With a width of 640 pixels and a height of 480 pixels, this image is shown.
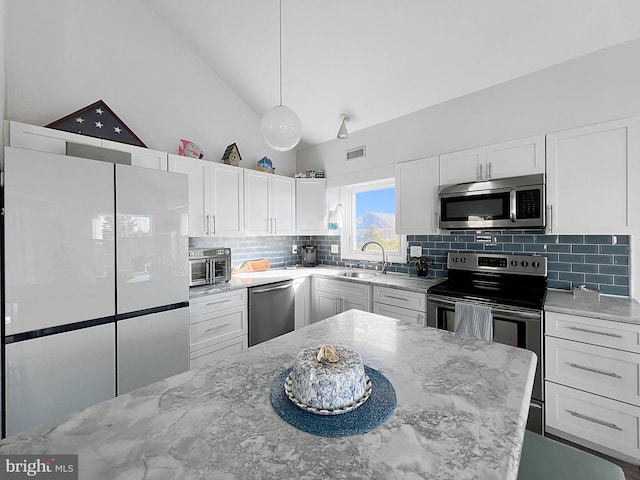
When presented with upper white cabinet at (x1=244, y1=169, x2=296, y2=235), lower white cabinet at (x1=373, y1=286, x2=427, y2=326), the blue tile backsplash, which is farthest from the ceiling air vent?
lower white cabinet at (x1=373, y1=286, x2=427, y2=326)

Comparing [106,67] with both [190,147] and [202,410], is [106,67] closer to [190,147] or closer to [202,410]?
[190,147]

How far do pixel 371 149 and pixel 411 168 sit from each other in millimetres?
705

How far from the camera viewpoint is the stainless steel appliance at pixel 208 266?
2.64 m

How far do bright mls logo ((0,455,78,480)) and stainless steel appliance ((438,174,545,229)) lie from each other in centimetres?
266

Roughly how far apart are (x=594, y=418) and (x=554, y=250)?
119 centimetres

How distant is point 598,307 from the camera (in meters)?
1.81

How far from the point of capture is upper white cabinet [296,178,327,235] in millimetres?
3718

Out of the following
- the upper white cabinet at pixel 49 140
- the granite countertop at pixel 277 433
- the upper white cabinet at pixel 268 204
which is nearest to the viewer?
the granite countertop at pixel 277 433

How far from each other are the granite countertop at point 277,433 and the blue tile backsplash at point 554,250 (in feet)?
5.31

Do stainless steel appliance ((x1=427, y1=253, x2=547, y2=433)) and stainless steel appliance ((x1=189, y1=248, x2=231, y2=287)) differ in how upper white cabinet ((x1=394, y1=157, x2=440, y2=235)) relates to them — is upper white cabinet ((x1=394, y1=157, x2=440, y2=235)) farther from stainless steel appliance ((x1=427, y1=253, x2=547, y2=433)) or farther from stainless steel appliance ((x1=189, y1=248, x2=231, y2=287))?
stainless steel appliance ((x1=189, y1=248, x2=231, y2=287))

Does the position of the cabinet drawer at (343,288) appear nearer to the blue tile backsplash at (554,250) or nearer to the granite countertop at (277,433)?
the blue tile backsplash at (554,250)

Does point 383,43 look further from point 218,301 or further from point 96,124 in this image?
point 218,301

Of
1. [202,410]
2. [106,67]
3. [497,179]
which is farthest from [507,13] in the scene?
[106,67]

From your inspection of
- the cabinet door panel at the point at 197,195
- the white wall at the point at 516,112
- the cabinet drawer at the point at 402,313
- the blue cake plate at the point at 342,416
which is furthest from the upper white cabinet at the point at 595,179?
the cabinet door panel at the point at 197,195
